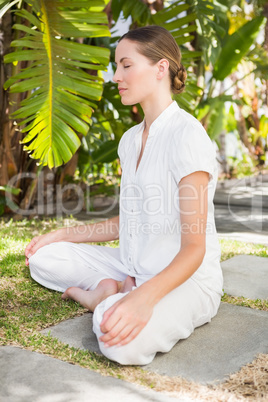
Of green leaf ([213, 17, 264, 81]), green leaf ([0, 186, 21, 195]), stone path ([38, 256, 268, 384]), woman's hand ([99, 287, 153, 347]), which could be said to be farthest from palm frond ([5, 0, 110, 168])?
green leaf ([213, 17, 264, 81])

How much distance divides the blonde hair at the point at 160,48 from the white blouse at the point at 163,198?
11cm

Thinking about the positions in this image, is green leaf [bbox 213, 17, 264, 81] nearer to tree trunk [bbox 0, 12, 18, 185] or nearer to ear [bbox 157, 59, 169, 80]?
tree trunk [bbox 0, 12, 18, 185]

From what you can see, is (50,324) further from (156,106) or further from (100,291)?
(156,106)

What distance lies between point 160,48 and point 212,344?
1.16 m

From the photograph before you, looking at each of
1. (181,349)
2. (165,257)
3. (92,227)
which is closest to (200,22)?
(92,227)

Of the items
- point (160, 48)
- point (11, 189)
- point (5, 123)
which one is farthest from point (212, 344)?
point (5, 123)

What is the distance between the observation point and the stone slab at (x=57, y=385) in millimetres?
1560

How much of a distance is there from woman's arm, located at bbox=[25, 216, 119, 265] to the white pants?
5 cm

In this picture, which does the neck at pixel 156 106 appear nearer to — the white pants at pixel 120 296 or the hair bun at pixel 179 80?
the hair bun at pixel 179 80

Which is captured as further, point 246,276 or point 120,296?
point 246,276

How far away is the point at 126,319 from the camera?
172cm

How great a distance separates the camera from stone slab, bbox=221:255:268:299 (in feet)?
8.68

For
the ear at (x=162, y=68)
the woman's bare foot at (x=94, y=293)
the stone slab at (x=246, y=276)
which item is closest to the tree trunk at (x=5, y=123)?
the stone slab at (x=246, y=276)

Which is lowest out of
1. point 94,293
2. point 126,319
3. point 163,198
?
point 94,293
